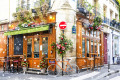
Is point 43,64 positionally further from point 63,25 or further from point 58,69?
point 63,25

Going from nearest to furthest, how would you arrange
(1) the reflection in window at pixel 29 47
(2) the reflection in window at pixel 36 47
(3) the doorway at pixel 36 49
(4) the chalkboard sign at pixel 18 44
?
(3) the doorway at pixel 36 49
(2) the reflection in window at pixel 36 47
(1) the reflection in window at pixel 29 47
(4) the chalkboard sign at pixel 18 44

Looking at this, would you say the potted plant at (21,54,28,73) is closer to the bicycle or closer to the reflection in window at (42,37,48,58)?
the reflection in window at (42,37,48,58)

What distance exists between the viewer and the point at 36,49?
11938mm

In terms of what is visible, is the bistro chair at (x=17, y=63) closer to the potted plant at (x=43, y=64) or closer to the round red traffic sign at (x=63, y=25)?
the potted plant at (x=43, y=64)

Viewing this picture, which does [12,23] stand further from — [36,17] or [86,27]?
[86,27]

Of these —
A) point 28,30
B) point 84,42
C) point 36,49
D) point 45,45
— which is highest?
point 28,30

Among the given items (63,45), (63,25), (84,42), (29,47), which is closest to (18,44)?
(29,47)

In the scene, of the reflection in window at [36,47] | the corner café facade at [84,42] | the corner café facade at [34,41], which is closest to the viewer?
the corner café facade at [34,41]

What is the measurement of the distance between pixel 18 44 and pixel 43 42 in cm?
252

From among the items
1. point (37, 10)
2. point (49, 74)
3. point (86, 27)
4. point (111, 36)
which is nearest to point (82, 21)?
point (86, 27)

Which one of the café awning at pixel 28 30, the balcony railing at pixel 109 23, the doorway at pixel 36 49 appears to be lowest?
the doorway at pixel 36 49

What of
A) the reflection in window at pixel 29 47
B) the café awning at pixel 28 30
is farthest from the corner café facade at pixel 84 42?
the reflection in window at pixel 29 47

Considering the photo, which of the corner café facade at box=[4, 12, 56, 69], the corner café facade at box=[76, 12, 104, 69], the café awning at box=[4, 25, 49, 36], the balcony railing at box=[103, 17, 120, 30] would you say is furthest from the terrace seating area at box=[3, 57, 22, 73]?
the balcony railing at box=[103, 17, 120, 30]

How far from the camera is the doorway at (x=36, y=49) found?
11545 mm
